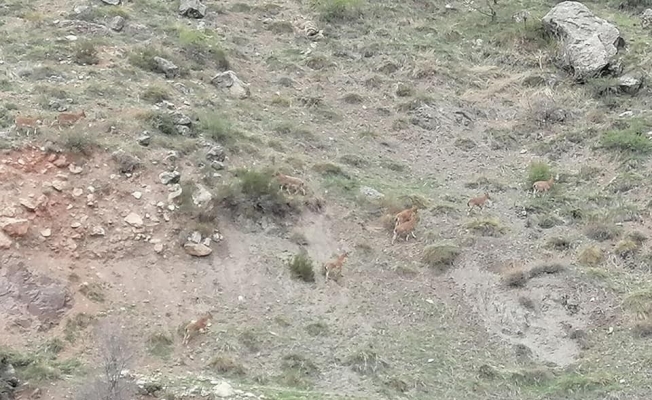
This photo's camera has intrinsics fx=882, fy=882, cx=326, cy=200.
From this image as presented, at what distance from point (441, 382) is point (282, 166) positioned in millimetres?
4914

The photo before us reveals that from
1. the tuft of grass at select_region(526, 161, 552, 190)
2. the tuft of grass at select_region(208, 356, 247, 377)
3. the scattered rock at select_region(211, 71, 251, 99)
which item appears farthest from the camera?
the scattered rock at select_region(211, 71, 251, 99)

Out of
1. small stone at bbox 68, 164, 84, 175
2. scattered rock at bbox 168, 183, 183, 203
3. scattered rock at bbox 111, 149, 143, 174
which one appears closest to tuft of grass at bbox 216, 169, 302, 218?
scattered rock at bbox 168, 183, 183, 203

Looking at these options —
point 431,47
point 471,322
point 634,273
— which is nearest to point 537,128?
point 431,47

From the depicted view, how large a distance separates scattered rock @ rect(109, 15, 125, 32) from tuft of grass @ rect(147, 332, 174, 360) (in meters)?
9.07

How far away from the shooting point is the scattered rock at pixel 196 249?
11.7m

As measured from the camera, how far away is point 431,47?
20.4m

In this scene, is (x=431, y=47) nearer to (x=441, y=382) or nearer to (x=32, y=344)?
(x=441, y=382)

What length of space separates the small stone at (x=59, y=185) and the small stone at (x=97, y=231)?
2.34ft

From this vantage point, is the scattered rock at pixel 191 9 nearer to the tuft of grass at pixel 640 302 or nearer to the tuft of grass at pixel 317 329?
the tuft of grass at pixel 317 329

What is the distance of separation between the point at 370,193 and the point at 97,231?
15.2 ft

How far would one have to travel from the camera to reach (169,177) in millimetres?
12328

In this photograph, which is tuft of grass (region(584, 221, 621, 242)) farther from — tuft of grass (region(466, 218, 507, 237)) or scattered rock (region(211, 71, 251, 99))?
scattered rock (region(211, 71, 251, 99))

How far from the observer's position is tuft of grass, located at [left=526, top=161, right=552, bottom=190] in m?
15.3

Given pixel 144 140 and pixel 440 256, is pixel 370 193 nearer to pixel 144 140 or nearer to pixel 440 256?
pixel 440 256
